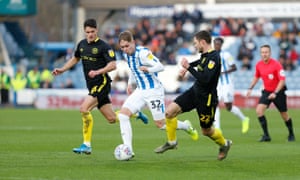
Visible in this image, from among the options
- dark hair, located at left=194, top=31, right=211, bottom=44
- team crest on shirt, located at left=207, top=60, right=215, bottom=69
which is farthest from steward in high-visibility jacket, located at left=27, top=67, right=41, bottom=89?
team crest on shirt, located at left=207, top=60, right=215, bottom=69

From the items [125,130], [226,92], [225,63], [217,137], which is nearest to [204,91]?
[217,137]

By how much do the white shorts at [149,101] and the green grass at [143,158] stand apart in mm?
779

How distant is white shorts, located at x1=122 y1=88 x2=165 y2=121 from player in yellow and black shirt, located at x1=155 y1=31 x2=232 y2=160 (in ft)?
1.81

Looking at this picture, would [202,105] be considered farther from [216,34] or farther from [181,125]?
[216,34]

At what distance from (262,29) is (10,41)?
1706 cm

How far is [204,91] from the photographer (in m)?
13.5

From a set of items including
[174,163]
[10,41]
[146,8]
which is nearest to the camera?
[174,163]

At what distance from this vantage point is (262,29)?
40.3 meters

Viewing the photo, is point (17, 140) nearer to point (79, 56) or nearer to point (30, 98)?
point (79, 56)

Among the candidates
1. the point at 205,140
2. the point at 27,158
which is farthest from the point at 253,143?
the point at 27,158

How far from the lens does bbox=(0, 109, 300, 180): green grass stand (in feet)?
39.9

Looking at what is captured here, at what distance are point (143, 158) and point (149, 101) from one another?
0.98 m

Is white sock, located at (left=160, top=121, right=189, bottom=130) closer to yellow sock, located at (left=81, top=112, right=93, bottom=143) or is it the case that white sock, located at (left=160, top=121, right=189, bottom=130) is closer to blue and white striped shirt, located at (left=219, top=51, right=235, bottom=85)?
yellow sock, located at (left=81, top=112, right=93, bottom=143)

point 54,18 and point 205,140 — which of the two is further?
point 54,18
